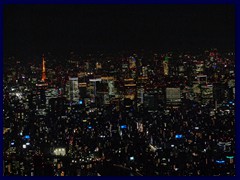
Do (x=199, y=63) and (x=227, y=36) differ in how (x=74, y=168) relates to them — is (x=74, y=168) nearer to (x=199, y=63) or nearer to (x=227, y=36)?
(x=199, y=63)

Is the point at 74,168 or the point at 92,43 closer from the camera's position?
the point at 74,168

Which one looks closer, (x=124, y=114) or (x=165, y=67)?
(x=124, y=114)

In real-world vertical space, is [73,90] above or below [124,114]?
above

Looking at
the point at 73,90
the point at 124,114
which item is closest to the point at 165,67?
the point at 124,114

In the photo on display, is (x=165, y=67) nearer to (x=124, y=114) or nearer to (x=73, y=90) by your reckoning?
(x=124, y=114)

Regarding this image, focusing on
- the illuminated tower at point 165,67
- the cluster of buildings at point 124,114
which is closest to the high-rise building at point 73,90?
the cluster of buildings at point 124,114

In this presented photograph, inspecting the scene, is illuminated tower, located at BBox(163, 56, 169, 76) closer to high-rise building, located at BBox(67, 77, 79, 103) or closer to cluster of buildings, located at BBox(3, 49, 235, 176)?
cluster of buildings, located at BBox(3, 49, 235, 176)

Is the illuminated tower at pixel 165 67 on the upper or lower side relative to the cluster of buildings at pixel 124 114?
upper

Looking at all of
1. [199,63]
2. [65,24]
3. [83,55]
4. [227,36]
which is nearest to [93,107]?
[83,55]

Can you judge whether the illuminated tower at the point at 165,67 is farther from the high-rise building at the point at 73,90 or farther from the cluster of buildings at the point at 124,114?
the high-rise building at the point at 73,90
